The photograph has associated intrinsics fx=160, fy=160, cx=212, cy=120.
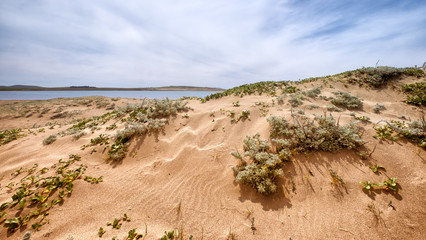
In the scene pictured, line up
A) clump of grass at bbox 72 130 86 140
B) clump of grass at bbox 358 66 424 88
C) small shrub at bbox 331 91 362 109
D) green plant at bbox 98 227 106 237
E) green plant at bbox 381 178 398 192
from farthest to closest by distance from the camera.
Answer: clump of grass at bbox 358 66 424 88
small shrub at bbox 331 91 362 109
clump of grass at bbox 72 130 86 140
green plant at bbox 381 178 398 192
green plant at bbox 98 227 106 237

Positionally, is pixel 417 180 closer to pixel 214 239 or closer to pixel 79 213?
pixel 214 239

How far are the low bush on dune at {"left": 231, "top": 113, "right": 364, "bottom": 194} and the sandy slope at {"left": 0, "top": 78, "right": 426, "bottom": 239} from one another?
0.22 metres

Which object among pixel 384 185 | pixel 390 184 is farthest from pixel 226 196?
pixel 390 184

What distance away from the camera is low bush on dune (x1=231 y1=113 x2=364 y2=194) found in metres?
3.63

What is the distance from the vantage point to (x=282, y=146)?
4262 millimetres

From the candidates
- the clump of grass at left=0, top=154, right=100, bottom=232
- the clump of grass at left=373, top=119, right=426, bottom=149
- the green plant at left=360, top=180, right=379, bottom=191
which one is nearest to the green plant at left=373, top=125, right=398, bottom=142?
the clump of grass at left=373, top=119, right=426, bottom=149

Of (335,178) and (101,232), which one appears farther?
(335,178)

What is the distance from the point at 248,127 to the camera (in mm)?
5609

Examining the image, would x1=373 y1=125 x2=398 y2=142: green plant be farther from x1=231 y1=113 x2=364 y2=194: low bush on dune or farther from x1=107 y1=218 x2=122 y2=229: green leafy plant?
x1=107 y1=218 x2=122 y2=229: green leafy plant

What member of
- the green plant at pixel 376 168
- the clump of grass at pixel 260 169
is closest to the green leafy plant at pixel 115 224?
the clump of grass at pixel 260 169

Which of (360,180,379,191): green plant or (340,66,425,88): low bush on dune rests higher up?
(340,66,425,88): low bush on dune

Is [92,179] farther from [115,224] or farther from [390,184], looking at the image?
[390,184]

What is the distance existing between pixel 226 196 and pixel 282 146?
6.46 feet

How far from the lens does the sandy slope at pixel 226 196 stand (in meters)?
2.82
